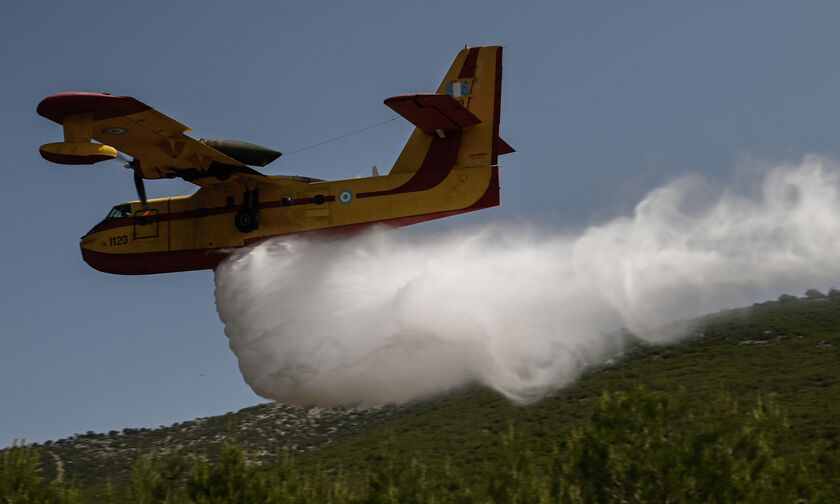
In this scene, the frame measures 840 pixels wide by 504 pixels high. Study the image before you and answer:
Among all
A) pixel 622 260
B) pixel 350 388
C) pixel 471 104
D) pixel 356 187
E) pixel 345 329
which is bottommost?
pixel 350 388

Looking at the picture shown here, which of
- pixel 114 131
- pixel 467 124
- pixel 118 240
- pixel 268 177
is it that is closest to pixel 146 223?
pixel 118 240

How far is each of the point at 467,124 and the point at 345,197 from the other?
329cm

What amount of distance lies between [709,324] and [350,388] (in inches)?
2304

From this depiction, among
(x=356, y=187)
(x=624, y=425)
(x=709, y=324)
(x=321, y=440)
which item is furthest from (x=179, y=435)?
(x=356, y=187)

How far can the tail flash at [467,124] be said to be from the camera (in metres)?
19.6

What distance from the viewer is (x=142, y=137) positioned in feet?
63.4

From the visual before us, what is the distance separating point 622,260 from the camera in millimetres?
23391

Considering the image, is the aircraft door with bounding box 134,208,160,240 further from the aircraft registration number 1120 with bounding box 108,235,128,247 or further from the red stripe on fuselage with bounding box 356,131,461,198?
the red stripe on fuselage with bounding box 356,131,461,198

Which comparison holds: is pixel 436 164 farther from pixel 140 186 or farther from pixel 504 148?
pixel 140 186

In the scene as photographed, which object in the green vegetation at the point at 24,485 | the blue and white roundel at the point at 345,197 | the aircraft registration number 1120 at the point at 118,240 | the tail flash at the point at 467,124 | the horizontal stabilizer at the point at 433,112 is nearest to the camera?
the horizontal stabilizer at the point at 433,112

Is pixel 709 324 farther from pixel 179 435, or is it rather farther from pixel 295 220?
pixel 295 220

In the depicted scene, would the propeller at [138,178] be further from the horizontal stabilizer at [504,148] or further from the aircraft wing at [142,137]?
the horizontal stabilizer at [504,148]

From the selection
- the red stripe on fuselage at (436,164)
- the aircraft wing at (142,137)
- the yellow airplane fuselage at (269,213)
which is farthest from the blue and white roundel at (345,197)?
the aircraft wing at (142,137)

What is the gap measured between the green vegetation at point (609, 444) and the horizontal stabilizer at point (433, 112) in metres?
9.13
